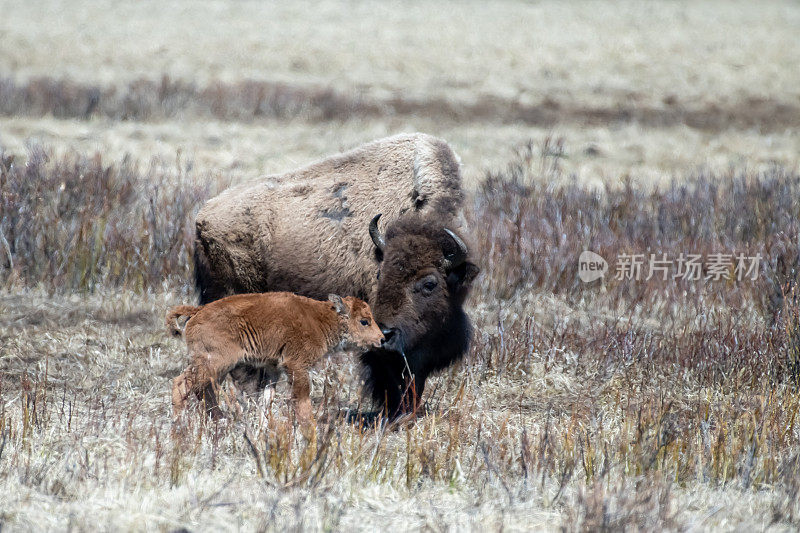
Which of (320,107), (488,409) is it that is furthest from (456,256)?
(320,107)

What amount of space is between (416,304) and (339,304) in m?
0.56

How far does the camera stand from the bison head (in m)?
5.19

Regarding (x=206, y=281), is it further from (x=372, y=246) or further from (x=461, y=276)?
(x=461, y=276)

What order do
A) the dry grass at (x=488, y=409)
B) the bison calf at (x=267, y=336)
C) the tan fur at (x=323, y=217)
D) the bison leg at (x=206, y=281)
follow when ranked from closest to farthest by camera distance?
1. the dry grass at (x=488, y=409)
2. the bison calf at (x=267, y=336)
3. the tan fur at (x=323, y=217)
4. the bison leg at (x=206, y=281)

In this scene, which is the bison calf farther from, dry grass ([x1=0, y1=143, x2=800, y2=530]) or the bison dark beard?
the bison dark beard

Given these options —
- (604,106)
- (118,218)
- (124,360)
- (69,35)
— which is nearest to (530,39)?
(604,106)

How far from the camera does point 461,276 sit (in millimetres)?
5527

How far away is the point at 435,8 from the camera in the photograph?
50875 mm

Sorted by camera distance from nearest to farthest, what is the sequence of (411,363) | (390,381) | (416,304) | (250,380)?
(416,304) < (411,363) < (390,381) < (250,380)

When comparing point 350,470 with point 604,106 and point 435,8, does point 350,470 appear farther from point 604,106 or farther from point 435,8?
point 435,8

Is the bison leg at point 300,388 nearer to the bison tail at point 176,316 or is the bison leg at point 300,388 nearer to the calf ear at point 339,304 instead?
the calf ear at point 339,304

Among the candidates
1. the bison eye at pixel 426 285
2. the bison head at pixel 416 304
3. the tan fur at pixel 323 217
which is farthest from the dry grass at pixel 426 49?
the bison eye at pixel 426 285

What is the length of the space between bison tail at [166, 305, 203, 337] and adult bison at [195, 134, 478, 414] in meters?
1.04

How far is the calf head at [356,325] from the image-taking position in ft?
16.4
